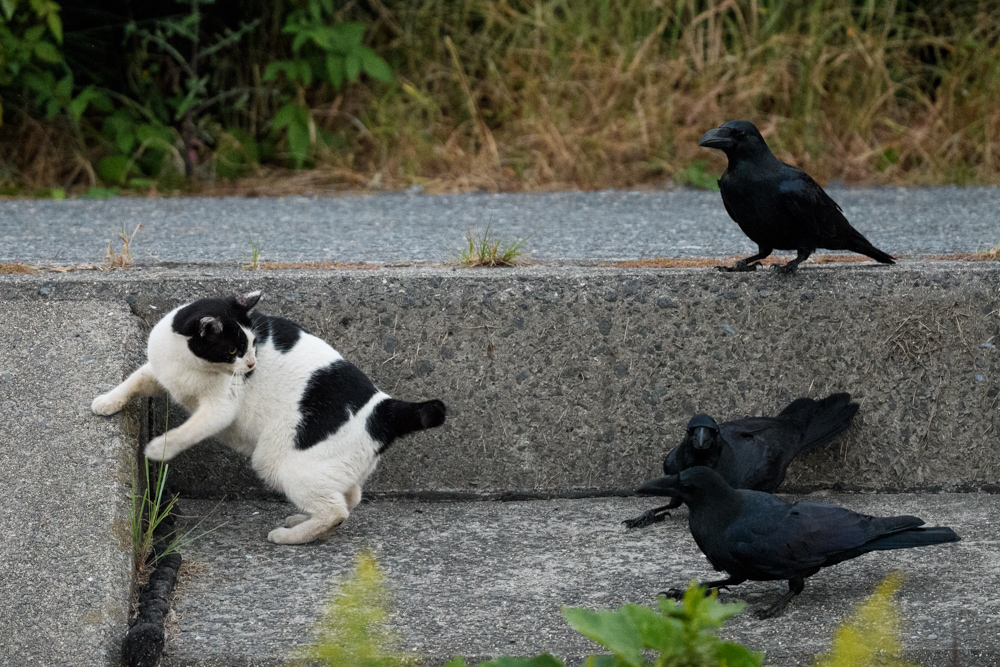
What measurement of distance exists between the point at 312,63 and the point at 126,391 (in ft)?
13.3

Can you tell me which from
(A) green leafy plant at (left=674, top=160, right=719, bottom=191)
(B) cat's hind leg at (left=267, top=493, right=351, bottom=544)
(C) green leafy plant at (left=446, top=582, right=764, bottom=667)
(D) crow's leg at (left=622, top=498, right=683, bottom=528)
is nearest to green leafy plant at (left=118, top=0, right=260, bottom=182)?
(A) green leafy plant at (left=674, top=160, right=719, bottom=191)

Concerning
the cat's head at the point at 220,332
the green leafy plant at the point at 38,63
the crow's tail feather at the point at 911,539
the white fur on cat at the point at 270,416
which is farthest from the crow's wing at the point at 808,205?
the green leafy plant at the point at 38,63

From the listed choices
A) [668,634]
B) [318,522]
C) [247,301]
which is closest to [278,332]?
[247,301]

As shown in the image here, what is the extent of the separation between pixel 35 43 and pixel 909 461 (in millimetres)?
4946

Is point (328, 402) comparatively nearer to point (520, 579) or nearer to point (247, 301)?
point (247, 301)

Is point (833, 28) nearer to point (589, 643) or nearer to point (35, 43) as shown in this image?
point (35, 43)

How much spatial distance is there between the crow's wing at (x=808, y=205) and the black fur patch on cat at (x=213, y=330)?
5.13ft

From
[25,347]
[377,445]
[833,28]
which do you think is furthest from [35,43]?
[833,28]

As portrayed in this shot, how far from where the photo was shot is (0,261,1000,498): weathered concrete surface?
3232 millimetres

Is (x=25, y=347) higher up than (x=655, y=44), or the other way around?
(x=655, y=44)

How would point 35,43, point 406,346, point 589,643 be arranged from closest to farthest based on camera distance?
point 589,643
point 406,346
point 35,43

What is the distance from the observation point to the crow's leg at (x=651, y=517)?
3033mm

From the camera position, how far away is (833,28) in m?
6.54

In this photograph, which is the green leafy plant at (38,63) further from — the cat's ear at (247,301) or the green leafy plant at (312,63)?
the cat's ear at (247,301)
